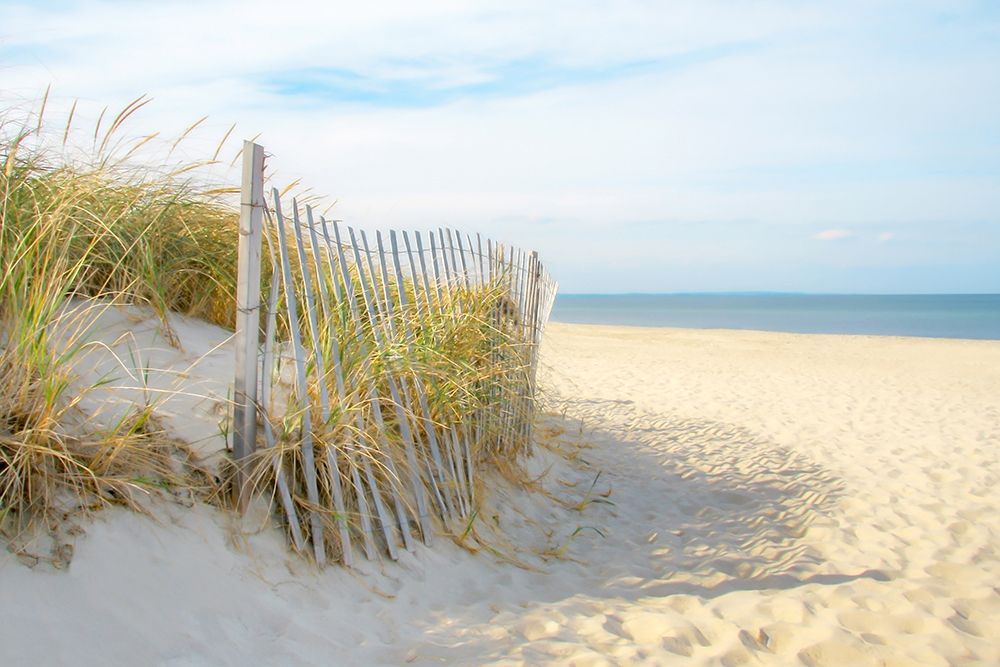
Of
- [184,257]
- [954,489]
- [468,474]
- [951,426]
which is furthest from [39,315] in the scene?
[951,426]

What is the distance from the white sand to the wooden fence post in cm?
31

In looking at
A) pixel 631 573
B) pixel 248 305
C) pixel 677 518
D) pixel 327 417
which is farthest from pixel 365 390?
pixel 677 518

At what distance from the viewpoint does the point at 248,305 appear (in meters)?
2.96

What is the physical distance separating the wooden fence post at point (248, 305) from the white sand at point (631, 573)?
308mm

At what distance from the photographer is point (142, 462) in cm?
272

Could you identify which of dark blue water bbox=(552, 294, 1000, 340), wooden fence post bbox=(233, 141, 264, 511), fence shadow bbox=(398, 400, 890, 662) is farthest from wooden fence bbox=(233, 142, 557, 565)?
dark blue water bbox=(552, 294, 1000, 340)

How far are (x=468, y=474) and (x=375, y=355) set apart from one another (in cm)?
87

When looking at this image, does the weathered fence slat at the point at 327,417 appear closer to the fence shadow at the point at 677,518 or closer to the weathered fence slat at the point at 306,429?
the weathered fence slat at the point at 306,429

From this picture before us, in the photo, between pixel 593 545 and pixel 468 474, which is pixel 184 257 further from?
pixel 593 545

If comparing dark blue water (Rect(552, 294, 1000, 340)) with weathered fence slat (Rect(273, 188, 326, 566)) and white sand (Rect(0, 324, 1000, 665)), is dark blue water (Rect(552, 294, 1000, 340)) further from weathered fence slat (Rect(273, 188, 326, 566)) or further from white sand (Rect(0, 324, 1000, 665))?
weathered fence slat (Rect(273, 188, 326, 566))

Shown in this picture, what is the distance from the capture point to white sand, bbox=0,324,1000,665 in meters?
2.33

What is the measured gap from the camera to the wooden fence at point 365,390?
9.80 ft

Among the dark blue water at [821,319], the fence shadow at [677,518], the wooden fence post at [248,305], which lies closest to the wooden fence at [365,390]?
A: the wooden fence post at [248,305]

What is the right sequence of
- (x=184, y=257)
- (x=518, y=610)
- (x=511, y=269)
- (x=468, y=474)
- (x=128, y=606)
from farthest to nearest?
1. (x=511, y=269)
2. (x=184, y=257)
3. (x=468, y=474)
4. (x=518, y=610)
5. (x=128, y=606)
